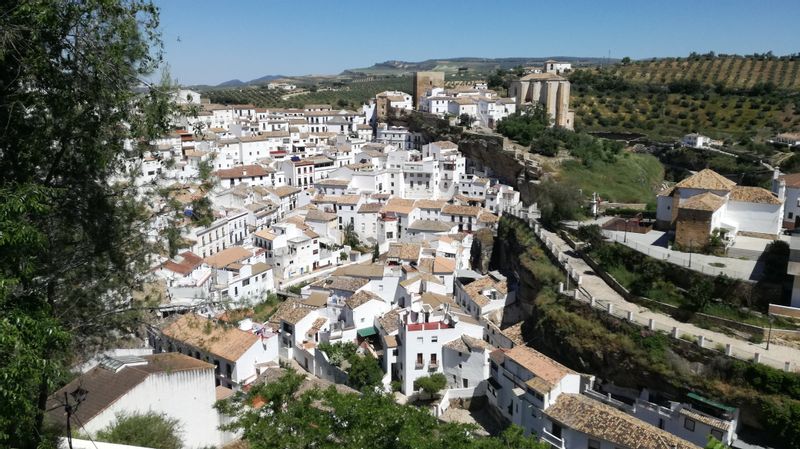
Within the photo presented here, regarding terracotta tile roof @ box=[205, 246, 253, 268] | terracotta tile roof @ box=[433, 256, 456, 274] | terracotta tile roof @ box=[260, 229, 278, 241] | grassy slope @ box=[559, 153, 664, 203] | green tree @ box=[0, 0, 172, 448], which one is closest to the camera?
green tree @ box=[0, 0, 172, 448]

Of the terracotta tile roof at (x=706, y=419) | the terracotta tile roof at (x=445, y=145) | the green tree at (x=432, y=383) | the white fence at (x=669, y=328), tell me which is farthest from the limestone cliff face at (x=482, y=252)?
the terracotta tile roof at (x=706, y=419)

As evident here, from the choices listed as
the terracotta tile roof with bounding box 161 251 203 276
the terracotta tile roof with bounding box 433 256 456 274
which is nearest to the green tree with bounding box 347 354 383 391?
the terracotta tile roof with bounding box 433 256 456 274

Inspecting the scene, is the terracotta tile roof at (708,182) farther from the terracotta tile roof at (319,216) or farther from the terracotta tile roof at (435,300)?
the terracotta tile roof at (319,216)

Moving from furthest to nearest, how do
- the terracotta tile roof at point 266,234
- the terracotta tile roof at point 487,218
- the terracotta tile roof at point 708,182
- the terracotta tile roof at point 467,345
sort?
the terracotta tile roof at point 487,218, the terracotta tile roof at point 266,234, the terracotta tile roof at point 708,182, the terracotta tile roof at point 467,345

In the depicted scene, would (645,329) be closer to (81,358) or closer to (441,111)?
(81,358)

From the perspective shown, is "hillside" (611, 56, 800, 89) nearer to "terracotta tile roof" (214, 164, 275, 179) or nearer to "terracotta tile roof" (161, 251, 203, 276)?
"terracotta tile roof" (214, 164, 275, 179)

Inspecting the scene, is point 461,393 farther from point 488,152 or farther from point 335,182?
point 488,152

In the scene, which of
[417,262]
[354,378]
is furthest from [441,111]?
[354,378]
